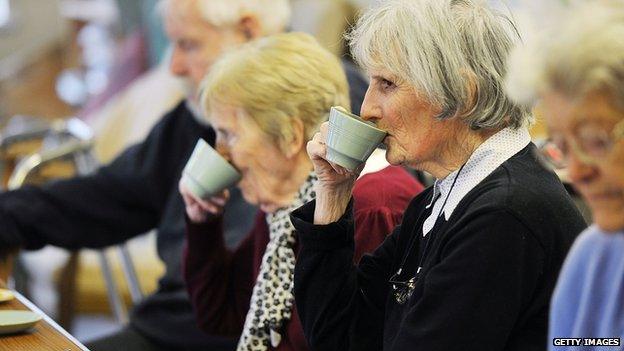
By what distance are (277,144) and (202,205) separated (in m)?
0.21

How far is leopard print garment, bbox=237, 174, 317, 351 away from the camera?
1795 millimetres

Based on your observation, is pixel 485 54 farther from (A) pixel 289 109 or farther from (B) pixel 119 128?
(B) pixel 119 128

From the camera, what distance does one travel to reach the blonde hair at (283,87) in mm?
1836

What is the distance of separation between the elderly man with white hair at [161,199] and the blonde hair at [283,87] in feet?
1.66

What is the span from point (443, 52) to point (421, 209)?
0.84 feet

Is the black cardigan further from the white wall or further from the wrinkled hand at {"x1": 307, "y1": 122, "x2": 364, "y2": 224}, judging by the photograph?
the white wall

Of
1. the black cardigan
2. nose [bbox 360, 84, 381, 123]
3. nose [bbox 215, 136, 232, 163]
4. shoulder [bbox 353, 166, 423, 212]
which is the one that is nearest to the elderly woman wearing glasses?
the black cardigan

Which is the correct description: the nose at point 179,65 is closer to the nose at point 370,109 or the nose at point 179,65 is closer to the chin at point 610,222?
the nose at point 370,109

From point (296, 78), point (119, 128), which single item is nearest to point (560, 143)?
point (296, 78)

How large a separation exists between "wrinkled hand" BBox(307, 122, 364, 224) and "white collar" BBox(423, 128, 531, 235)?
0.15m

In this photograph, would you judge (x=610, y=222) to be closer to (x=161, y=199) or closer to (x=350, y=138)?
(x=350, y=138)

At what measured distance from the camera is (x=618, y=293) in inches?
42.5

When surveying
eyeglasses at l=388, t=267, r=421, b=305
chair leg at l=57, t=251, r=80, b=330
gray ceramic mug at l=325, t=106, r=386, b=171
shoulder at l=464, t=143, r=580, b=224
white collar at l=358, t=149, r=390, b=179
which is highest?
gray ceramic mug at l=325, t=106, r=386, b=171

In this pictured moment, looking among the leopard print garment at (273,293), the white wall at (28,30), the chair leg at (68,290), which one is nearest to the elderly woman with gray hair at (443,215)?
the leopard print garment at (273,293)
